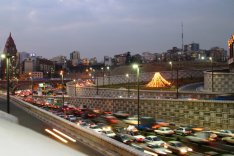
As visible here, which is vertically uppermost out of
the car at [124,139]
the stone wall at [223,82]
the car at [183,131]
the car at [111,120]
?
the stone wall at [223,82]

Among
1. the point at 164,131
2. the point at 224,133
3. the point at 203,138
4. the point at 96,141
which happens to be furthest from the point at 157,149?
the point at 96,141

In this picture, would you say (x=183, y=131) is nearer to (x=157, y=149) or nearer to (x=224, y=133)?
(x=224, y=133)

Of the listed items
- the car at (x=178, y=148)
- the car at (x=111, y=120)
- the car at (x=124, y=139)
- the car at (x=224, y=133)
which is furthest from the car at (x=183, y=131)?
the car at (x=111, y=120)

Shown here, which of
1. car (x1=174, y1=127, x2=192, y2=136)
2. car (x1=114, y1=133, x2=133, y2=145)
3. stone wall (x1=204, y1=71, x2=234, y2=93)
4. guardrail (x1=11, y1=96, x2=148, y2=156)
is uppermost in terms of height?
stone wall (x1=204, y1=71, x2=234, y2=93)

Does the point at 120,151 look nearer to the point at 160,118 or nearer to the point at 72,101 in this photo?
the point at 160,118

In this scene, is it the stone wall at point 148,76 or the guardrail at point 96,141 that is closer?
the guardrail at point 96,141

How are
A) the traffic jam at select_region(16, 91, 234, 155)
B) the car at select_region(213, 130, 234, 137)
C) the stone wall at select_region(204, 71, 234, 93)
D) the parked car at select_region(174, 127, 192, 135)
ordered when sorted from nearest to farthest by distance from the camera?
the traffic jam at select_region(16, 91, 234, 155) < the car at select_region(213, 130, 234, 137) < the parked car at select_region(174, 127, 192, 135) < the stone wall at select_region(204, 71, 234, 93)

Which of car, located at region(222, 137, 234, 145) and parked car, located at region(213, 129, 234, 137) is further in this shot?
parked car, located at region(213, 129, 234, 137)

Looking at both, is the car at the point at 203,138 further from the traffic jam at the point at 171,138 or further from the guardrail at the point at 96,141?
the guardrail at the point at 96,141

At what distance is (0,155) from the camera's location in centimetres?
259

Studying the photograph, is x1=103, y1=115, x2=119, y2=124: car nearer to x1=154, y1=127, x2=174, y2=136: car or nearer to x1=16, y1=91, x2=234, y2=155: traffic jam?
x1=16, y1=91, x2=234, y2=155: traffic jam

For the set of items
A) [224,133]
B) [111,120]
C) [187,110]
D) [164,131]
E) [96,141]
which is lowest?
[111,120]

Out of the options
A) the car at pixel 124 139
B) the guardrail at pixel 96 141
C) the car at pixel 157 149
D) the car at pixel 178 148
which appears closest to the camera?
the guardrail at pixel 96 141

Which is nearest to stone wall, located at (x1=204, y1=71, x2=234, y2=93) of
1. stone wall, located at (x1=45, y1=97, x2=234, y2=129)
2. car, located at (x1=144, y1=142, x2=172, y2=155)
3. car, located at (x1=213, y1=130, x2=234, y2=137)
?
stone wall, located at (x1=45, y1=97, x2=234, y2=129)
